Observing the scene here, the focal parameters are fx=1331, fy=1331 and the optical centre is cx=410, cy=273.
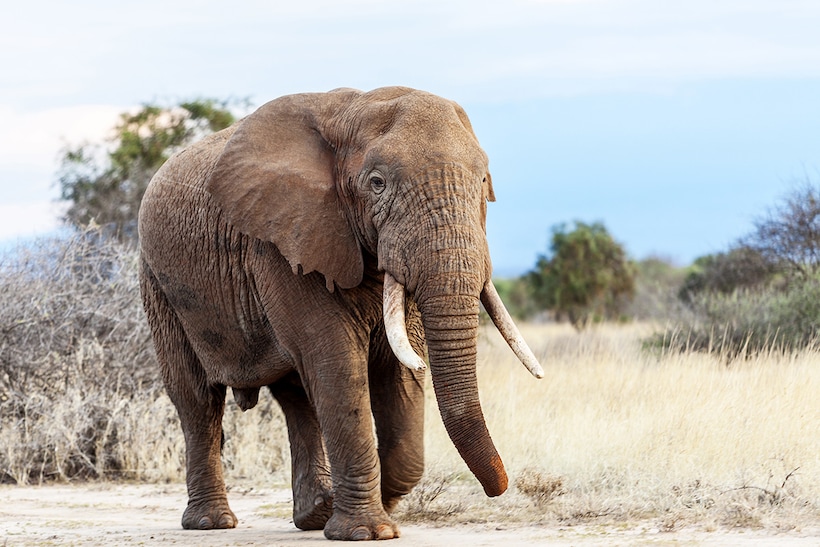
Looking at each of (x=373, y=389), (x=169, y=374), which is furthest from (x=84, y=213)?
(x=373, y=389)

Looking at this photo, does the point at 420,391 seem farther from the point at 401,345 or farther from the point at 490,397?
the point at 490,397

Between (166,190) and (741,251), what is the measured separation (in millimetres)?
15358

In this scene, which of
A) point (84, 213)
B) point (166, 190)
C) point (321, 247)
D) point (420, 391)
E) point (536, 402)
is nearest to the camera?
point (321, 247)

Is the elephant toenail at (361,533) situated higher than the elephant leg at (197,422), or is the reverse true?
the elephant leg at (197,422)

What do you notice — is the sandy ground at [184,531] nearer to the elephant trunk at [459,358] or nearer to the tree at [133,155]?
the elephant trunk at [459,358]

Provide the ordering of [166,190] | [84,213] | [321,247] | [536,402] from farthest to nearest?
1. [84,213]
2. [536,402]
3. [166,190]
4. [321,247]

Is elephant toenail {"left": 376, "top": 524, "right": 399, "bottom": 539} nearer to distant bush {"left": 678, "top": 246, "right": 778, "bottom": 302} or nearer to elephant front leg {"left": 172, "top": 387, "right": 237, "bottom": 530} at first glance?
elephant front leg {"left": 172, "top": 387, "right": 237, "bottom": 530}

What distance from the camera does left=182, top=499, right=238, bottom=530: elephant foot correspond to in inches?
348

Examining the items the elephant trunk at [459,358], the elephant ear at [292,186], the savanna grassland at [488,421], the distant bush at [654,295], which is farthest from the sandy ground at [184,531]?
the distant bush at [654,295]

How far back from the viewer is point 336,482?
7.45m

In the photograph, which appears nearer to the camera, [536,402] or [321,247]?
[321,247]

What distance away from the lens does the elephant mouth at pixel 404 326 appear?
6617 mm

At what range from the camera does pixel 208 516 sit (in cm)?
886

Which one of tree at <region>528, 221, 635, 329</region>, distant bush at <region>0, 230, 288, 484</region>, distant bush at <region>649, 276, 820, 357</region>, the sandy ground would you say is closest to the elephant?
the sandy ground
